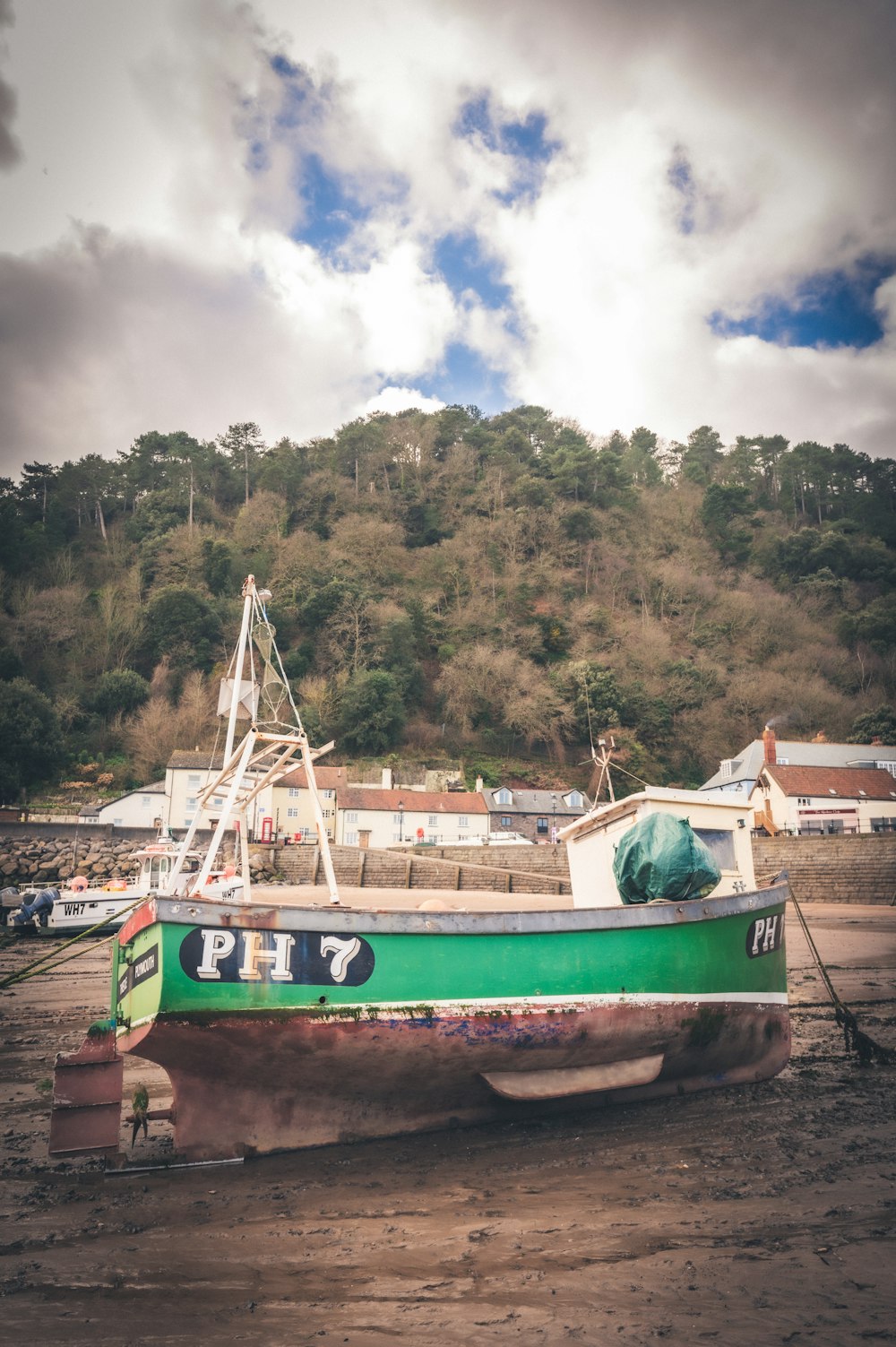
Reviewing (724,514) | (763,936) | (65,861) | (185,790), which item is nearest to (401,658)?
(185,790)

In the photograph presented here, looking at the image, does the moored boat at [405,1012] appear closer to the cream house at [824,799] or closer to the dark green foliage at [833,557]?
the cream house at [824,799]

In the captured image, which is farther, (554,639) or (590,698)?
(554,639)

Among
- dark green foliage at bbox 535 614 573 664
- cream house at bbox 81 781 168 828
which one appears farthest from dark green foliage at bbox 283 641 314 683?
dark green foliage at bbox 535 614 573 664

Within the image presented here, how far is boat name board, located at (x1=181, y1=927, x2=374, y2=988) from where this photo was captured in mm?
6332

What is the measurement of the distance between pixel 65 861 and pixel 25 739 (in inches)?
539

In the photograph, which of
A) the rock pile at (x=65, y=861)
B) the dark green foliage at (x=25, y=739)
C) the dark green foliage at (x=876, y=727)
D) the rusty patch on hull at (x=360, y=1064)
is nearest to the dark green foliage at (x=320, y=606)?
the dark green foliage at (x=25, y=739)

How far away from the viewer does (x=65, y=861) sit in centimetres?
3553

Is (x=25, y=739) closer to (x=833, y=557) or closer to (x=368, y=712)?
(x=368, y=712)

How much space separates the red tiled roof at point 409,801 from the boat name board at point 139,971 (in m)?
41.8

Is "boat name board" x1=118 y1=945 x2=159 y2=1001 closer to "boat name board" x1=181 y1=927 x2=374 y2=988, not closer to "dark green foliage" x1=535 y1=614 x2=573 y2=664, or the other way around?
"boat name board" x1=181 y1=927 x2=374 y2=988

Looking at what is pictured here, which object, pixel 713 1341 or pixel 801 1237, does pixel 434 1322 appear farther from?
pixel 801 1237

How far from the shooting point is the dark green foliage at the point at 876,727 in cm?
5525

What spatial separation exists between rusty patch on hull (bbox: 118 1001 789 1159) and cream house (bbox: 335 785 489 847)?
40828 mm

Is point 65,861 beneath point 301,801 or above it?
beneath
